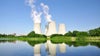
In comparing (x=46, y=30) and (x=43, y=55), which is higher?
(x=46, y=30)

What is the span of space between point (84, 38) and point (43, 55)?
47914 mm

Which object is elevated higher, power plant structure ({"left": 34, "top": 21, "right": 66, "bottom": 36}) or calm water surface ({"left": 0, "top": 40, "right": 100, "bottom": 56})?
power plant structure ({"left": 34, "top": 21, "right": 66, "bottom": 36})

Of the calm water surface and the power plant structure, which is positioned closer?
the calm water surface

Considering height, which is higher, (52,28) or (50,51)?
(52,28)

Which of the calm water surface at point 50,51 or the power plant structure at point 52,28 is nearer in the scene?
the calm water surface at point 50,51

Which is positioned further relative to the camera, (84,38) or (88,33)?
(88,33)

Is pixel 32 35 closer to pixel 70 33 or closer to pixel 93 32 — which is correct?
pixel 70 33

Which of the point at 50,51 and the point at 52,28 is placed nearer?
the point at 50,51

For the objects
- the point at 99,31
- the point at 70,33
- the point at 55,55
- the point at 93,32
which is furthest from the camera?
the point at 70,33

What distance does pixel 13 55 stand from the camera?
22891mm

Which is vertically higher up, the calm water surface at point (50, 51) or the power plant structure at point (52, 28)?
the power plant structure at point (52, 28)

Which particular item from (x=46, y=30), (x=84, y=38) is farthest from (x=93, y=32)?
(x=46, y=30)

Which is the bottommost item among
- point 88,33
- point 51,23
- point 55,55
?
point 55,55

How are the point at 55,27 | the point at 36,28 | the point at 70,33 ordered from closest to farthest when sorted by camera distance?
1. the point at 70,33
2. the point at 36,28
3. the point at 55,27
